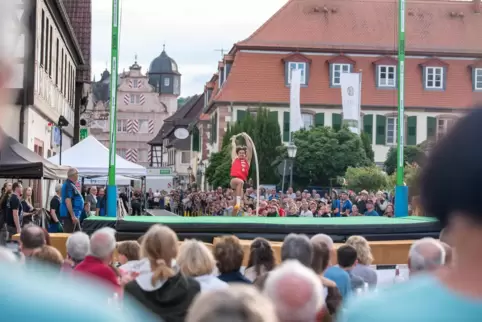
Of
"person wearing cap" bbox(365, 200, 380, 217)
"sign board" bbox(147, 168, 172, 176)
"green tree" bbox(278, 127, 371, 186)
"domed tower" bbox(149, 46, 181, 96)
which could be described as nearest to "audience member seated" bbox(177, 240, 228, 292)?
"person wearing cap" bbox(365, 200, 380, 217)

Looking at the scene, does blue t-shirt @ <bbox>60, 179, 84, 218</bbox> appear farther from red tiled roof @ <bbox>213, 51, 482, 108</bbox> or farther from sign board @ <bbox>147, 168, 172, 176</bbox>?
sign board @ <bbox>147, 168, 172, 176</bbox>

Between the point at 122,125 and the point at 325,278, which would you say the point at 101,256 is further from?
the point at 122,125

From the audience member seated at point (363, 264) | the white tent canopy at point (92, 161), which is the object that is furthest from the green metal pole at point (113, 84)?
the audience member seated at point (363, 264)

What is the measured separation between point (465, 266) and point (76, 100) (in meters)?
56.2

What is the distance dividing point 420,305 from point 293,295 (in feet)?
6.75

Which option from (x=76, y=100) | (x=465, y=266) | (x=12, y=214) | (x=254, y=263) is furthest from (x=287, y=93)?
(x=465, y=266)

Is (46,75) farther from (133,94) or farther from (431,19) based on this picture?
(133,94)

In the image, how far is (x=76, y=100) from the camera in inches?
2254

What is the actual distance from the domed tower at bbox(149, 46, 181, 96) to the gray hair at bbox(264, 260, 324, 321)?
575 ft

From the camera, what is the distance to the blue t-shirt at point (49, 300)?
4.99 ft

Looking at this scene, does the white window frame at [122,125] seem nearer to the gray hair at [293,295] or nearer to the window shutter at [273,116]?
the window shutter at [273,116]

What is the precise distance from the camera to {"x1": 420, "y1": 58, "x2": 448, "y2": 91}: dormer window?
71062mm

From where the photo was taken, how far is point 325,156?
57031mm

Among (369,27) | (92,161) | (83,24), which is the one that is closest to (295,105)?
(83,24)
